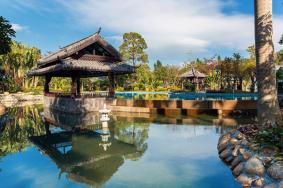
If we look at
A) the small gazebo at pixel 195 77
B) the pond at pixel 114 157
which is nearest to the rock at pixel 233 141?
the pond at pixel 114 157

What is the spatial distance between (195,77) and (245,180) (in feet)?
112

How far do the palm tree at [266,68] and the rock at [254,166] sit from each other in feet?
6.01

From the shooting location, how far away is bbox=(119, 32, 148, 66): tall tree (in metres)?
50.8

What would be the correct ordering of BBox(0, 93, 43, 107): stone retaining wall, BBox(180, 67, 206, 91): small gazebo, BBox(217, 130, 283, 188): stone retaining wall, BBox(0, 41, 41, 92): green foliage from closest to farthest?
BBox(217, 130, 283, 188): stone retaining wall
BBox(0, 93, 43, 107): stone retaining wall
BBox(180, 67, 206, 91): small gazebo
BBox(0, 41, 41, 92): green foliage

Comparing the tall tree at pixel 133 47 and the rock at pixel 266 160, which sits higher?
the tall tree at pixel 133 47

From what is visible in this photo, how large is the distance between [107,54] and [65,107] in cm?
547

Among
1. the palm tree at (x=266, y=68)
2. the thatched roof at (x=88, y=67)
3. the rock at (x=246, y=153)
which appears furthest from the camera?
the thatched roof at (x=88, y=67)

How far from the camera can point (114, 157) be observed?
7.77 meters

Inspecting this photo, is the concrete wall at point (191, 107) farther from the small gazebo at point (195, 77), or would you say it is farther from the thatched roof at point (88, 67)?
the small gazebo at point (195, 77)

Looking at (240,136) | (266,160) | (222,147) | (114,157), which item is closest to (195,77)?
(222,147)

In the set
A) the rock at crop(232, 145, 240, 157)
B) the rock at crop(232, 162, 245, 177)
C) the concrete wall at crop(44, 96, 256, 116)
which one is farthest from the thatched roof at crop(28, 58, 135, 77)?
the rock at crop(232, 162, 245, 177)

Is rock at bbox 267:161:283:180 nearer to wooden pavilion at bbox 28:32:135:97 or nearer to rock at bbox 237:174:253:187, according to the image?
rock at bbox 237:174:253:187

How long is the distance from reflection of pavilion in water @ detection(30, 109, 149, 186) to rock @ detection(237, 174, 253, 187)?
291 centimetres

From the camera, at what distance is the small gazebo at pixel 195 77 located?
38750 millimetres
